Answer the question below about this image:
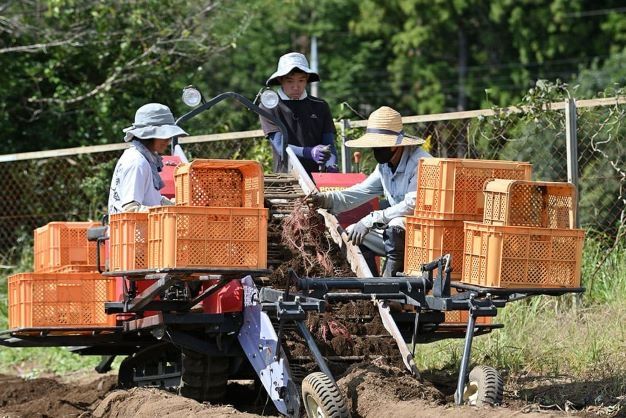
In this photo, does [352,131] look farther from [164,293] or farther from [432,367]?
[164,293]

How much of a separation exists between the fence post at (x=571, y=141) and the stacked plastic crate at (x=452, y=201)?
11.1 ft

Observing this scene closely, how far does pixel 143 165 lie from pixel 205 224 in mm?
1585

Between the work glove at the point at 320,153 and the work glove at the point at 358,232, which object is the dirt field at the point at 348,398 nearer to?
the work glove at the point at 358,232

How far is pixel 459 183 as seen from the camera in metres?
9.59

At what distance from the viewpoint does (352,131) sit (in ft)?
48.2

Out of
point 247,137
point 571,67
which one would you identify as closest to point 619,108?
point 247,137

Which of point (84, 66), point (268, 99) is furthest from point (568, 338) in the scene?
point (84, 66)

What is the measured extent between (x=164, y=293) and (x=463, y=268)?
216cm

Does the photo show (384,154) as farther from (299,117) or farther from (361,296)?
(299,117)

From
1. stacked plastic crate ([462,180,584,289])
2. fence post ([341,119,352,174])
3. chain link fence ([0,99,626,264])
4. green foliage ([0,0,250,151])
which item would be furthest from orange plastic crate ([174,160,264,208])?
green foliage ([0,0,250,151])

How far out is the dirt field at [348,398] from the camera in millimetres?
8414

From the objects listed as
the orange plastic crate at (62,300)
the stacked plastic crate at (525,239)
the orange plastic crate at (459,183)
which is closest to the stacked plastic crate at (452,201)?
the orange plastic crate at (459,183)

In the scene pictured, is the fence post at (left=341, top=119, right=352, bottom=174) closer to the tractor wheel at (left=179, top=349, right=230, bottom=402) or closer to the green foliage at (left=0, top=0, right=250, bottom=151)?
the tractor wheel at (left=179, top=349, right=230, bottom=402)

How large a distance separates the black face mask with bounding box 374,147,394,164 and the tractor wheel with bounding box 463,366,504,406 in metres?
2.17
